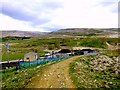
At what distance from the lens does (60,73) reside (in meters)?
34.0

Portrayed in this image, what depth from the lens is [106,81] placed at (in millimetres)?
34250

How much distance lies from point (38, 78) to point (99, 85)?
721 cm

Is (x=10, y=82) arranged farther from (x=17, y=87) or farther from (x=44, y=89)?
(x=44, y=89)

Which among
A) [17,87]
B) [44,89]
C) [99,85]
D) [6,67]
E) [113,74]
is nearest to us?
[44,89]

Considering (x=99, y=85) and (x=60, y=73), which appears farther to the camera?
(x=60, y=73)

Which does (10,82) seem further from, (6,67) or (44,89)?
(6,67)

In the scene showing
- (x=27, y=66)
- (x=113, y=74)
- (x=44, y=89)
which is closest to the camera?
(x=44, y=89)

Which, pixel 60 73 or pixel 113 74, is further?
pixel 113 74

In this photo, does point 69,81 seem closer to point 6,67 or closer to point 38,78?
point 38,78

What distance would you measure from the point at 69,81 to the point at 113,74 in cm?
1288

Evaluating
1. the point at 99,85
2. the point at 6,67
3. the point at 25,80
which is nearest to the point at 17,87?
the point at 25,80

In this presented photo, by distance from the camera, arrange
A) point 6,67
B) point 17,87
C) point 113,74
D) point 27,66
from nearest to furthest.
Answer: point 17,87 → point 113,74 → point 27,66 → point 6,67

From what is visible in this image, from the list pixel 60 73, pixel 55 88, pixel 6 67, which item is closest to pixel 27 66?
pixel 6 67

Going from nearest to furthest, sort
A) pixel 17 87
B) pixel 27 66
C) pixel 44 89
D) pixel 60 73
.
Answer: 1. pixel 44 89
2. pixel 17 87
3. pixel 60 73
4. pixel 27 66
